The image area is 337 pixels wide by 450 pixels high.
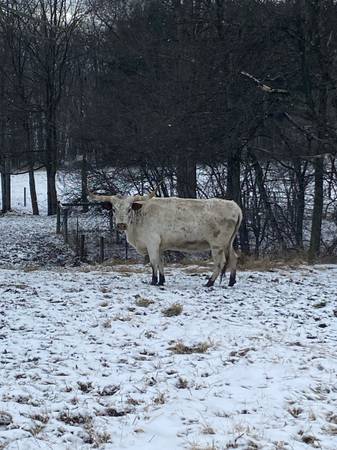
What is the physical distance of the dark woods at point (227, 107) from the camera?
18.3 m

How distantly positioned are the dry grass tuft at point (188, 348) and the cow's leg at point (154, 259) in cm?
402

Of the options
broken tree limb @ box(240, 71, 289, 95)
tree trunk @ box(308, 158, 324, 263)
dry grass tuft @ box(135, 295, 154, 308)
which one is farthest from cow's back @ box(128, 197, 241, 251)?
tree trunk @ box(308, 158, 324, 263)

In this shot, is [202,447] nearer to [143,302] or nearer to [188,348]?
[188,348]

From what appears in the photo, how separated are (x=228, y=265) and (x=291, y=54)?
374 inches

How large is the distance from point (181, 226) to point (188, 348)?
4.47m

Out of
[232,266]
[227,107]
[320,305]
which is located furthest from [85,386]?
[227,107]

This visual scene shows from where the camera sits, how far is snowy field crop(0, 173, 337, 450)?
16.6ft

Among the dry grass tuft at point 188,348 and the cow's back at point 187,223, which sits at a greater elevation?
the cow's back at point 187,223

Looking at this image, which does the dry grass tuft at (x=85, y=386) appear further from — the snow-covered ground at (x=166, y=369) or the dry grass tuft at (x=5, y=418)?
the dry grass tuft at (x=5, y=418)

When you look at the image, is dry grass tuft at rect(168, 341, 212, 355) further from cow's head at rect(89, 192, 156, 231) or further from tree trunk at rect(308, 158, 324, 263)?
tree trunk at rect(308, 158, 324, 263)

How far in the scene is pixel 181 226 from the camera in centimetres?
1155

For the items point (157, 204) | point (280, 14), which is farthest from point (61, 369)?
point (280, 14)

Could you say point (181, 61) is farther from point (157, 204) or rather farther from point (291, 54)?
point (157, 204)

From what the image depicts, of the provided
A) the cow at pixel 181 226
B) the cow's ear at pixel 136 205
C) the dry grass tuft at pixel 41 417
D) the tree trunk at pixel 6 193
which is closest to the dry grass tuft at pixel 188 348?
the dry grass tuft at pixel 41 417
